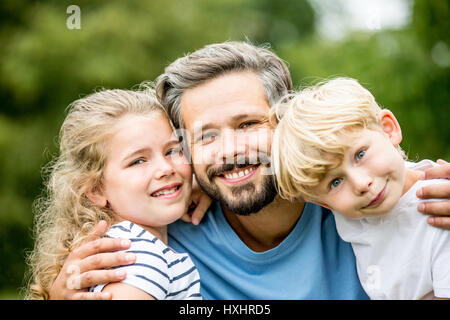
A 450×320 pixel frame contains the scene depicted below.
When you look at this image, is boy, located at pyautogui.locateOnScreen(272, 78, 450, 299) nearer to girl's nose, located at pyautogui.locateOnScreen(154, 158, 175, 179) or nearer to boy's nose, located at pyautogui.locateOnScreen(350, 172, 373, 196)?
boy's nose, located at pyautogui.locateOnScreen(350, 172, 373, 196)

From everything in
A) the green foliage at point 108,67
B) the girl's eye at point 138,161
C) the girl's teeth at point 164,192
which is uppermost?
the green foliage at point 108,67

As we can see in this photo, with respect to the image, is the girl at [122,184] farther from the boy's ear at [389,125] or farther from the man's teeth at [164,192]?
the boy's ear at [389,125]

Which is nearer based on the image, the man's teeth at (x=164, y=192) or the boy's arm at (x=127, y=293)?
the boy's arm at (x=127, y=293)

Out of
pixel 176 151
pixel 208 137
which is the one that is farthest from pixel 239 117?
pixel 176 151

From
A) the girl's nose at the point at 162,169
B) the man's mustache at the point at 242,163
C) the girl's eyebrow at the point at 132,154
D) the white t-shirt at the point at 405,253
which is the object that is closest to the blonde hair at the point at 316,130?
the man's mustache at the point at 242,163

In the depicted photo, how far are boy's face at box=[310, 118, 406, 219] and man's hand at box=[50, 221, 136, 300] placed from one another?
77 centimetres

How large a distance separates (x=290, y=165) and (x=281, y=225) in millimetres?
501

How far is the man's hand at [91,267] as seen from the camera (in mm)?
1781

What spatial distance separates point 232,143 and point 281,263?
1.83 ft

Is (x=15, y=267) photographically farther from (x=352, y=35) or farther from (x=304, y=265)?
(x=352, y=35)

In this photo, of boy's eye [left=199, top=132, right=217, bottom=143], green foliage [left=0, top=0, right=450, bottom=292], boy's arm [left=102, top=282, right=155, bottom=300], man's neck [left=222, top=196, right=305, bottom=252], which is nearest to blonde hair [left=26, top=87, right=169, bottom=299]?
boy's eye [left=199, top=132, right=217, bottom=143]

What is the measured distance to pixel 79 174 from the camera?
2.08 m

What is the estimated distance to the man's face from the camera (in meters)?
2.07
